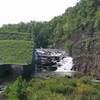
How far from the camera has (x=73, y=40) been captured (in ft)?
443

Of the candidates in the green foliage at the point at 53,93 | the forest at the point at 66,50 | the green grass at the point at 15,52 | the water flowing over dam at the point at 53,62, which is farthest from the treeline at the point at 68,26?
the green foliage at the point at 53,93

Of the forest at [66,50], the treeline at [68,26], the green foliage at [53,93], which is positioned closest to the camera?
the green foliage at [53,93]

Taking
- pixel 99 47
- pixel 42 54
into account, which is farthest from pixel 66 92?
pixel 42 54

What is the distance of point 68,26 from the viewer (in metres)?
150

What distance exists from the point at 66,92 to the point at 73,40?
84.6 meters

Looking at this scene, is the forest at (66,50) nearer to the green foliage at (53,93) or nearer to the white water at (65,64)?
the green foliage at (53,93)

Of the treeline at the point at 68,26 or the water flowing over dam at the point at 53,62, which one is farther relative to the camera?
the treeline at the point at 68,26

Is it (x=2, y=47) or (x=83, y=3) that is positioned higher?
(x=83, y=3)

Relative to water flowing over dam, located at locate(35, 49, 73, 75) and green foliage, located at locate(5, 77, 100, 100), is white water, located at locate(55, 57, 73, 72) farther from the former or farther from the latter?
green foliage, located at locate(5, 77, 100, 100)

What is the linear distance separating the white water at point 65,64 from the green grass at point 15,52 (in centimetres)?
896

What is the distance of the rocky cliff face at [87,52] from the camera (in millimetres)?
95069

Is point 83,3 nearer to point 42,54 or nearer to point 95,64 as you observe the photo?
point 42,54

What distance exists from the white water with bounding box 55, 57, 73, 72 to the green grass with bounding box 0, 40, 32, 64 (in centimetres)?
896

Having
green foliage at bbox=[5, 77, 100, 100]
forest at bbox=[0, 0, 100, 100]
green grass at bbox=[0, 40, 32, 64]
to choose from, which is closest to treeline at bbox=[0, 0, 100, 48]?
forest at bbox=[0, 0, 100, 100]
